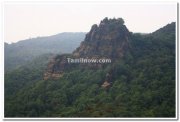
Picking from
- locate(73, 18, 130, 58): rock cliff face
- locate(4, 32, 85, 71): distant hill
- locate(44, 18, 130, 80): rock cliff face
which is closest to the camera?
locate(44, 18, 130, 80): rock cliff face

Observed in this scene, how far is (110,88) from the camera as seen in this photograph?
607 inches

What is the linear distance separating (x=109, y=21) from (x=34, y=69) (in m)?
3.52

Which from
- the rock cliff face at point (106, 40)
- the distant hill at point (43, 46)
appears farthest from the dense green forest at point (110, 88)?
the distant hill at point (43, 46)

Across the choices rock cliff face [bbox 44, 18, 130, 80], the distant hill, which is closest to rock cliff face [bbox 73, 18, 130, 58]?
rock cliff face [bbox 44, 18, 130, 80]

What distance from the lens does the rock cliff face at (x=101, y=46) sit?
1577cm

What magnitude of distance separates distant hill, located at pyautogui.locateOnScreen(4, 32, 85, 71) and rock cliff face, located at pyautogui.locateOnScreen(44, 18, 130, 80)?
0.37 metres

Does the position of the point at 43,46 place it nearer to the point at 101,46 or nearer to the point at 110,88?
the point at 101,46

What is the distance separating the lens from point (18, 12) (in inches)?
576

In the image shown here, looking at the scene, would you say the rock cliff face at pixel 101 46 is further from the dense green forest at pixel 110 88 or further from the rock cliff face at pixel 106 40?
the dense green forest at pixel 110 88

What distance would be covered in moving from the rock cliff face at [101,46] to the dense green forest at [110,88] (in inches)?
10.8

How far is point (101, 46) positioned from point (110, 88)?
227 centimetres

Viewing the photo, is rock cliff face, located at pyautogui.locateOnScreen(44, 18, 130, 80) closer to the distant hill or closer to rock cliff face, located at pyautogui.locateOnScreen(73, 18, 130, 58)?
rock cliff face, located at pyautogui.locateOnScreen(73, 18, 130, 58)

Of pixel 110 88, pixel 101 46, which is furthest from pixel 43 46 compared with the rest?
pixel 110 88

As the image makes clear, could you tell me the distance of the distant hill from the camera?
1631cm
